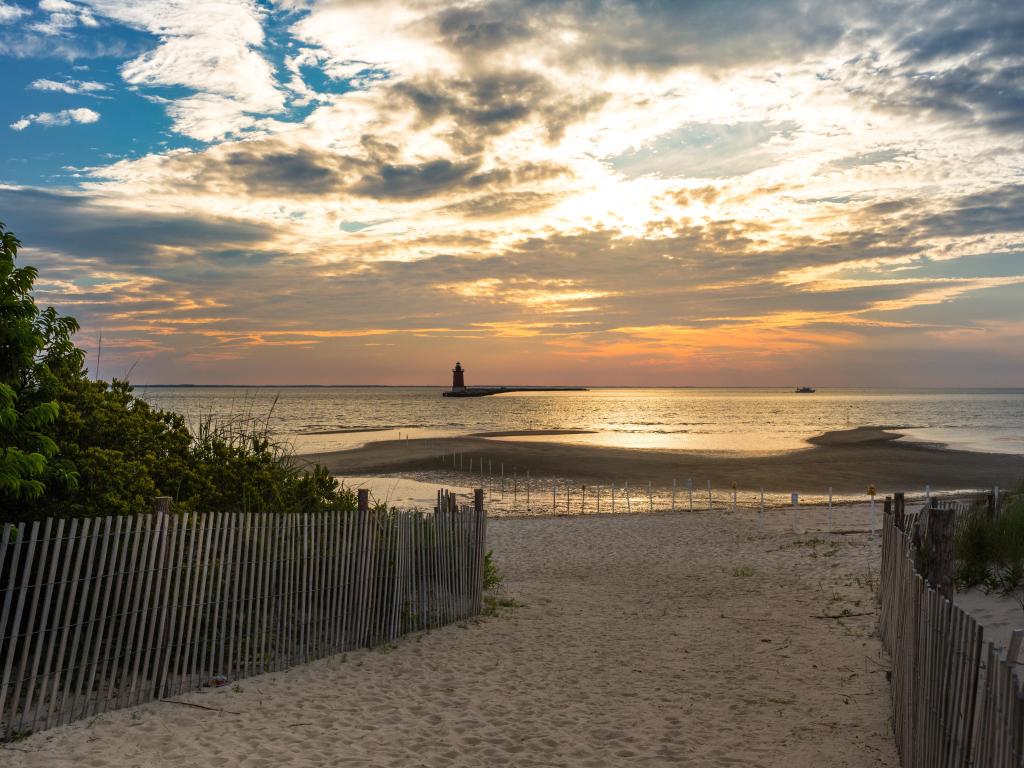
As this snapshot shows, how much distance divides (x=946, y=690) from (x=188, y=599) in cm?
711

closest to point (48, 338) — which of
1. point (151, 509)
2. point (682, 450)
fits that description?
point (151, 509)

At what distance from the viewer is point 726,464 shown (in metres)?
47.0

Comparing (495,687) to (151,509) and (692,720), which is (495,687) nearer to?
(692,720)

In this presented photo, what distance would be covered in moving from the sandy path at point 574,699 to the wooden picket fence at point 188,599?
310mm

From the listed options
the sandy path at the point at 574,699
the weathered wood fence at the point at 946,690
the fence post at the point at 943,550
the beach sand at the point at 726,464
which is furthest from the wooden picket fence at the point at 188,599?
the beach sand at the point at 726,464

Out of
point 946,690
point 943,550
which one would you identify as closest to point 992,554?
point 943,550

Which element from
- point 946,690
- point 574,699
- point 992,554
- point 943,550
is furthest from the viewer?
point 992,554

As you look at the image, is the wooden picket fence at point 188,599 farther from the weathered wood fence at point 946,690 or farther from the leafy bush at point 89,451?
the weathered wood fence at point 946,690

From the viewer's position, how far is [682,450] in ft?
189

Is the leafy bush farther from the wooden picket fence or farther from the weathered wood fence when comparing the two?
the weathered wood fence

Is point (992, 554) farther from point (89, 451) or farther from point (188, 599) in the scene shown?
point (89, 451)

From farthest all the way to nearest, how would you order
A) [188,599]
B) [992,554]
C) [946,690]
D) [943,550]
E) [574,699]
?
[992,554] < [574,699] < [188,599] < [943,550] < [946,690]

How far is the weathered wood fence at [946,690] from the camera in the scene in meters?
3.40

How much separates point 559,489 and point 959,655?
32423 mm
